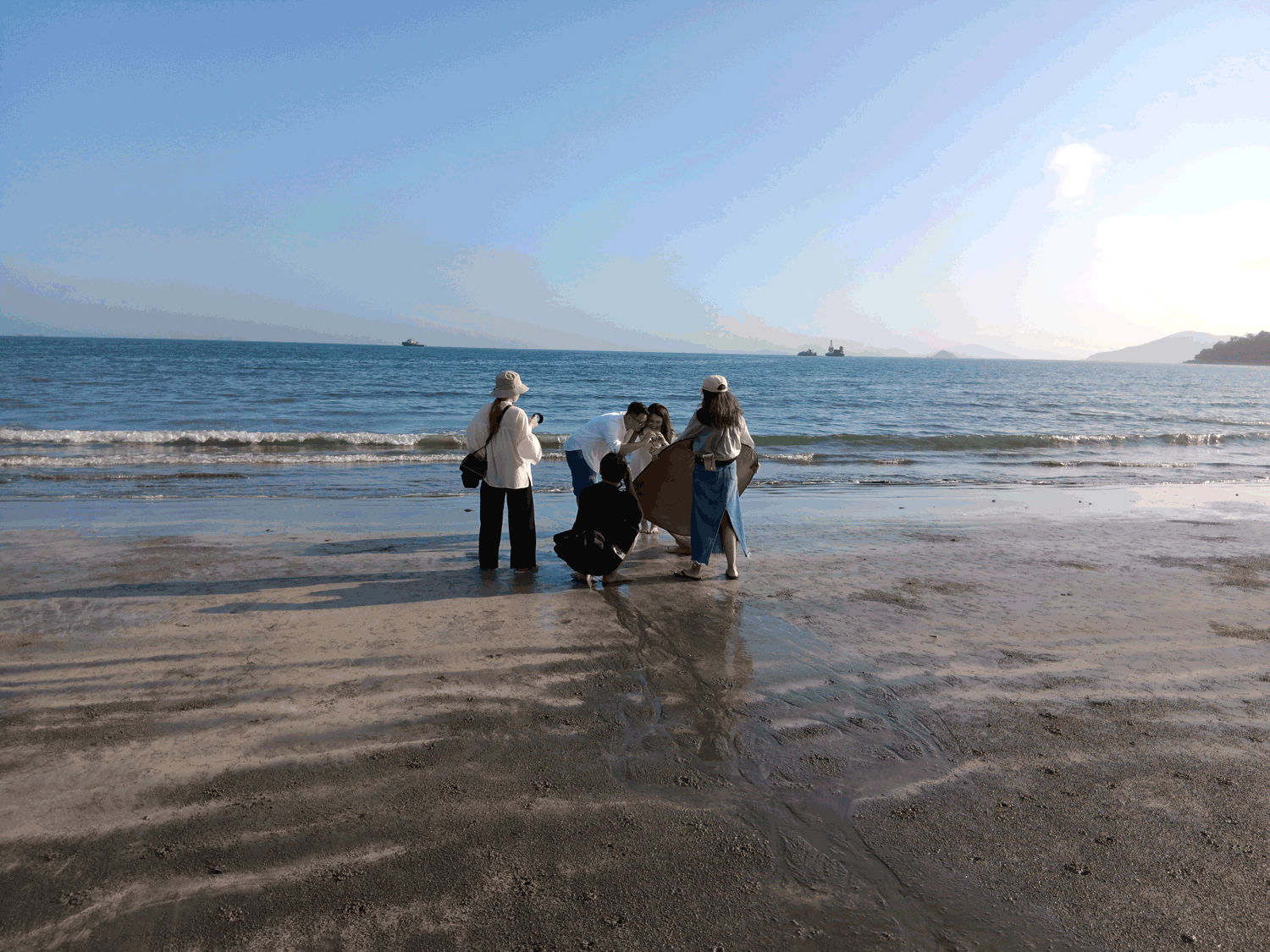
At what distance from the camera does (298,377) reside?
41562 mm

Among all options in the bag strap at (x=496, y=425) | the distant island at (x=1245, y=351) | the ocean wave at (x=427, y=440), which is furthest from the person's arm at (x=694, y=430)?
the distant island at (x=1245, y=351)

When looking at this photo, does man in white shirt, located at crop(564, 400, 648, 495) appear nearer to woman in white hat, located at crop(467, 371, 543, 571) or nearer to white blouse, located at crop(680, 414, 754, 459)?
woman in white hat, located at crop(467, 371, 543, 571)

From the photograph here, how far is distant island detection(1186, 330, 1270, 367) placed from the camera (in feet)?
592

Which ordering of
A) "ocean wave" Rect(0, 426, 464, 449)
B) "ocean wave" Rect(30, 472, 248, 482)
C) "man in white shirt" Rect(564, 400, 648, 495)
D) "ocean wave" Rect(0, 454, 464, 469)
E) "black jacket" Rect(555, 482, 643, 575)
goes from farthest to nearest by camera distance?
"ocean wave" Rect(0, 426, 464, 449), "ocean wave" Rect(0, 454, 464, 469), "ocean wave" Rect(30, 472, 248, 482), "man in white shirt" Rect(564, 400, 648, 495), "black jacket" Rect(555, 482, 643, 575)

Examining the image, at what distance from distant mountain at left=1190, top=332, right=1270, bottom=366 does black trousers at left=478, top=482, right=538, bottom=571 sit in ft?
765

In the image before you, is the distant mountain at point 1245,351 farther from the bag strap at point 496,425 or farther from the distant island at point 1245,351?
the bag strap at point 496,425

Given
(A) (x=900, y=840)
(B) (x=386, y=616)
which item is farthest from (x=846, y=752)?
Answer: (B) (x=386, y=616)

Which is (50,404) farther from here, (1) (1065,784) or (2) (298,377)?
(1) (1065,784)

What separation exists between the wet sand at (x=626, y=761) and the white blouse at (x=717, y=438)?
118cm

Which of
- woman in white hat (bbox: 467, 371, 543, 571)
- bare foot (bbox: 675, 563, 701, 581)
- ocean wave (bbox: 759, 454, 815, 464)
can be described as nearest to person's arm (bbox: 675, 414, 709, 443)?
bare foot (bbox: 675, 563, 701, 581)

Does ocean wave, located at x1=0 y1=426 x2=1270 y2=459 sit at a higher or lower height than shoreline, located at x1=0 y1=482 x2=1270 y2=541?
higher

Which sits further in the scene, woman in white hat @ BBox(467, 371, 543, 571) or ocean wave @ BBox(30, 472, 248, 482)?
ocean wave @ BBox(30, 472, 248, 482)

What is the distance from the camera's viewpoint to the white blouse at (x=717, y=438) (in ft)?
19.7

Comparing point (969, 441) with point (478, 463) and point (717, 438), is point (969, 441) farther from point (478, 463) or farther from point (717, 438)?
point (478, 463)
